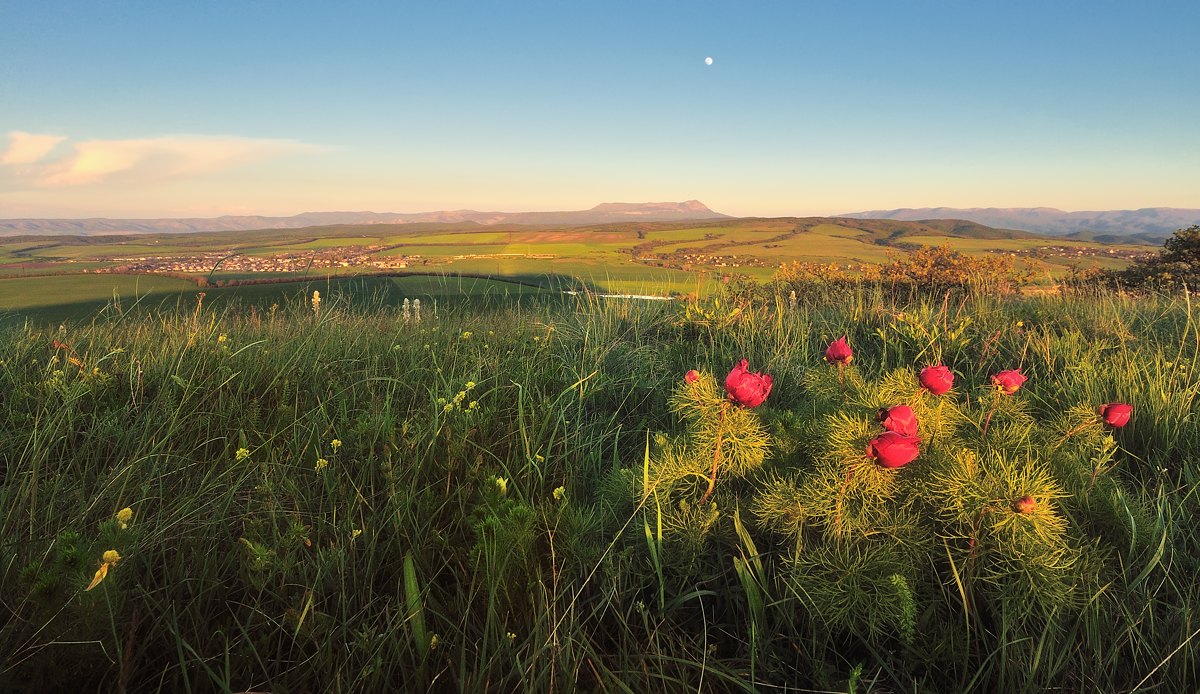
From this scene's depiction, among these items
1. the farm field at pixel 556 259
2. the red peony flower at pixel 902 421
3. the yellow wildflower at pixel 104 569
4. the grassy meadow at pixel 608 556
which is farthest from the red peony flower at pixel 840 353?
the farm field at pixel 556 259

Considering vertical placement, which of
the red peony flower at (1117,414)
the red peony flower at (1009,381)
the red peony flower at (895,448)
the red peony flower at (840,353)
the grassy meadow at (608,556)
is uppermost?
the red peony flower at (840,353)

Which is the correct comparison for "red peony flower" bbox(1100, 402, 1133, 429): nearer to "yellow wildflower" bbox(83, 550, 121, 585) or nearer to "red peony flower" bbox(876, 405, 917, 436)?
"red peony flower" bbox(876, 405, 917, 436)

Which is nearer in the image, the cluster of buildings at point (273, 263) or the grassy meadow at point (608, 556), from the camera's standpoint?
the grassy meadow at point (608, 556)

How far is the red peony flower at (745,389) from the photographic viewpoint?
1.62 meters

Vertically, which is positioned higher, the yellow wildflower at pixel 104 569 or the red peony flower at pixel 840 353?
the red peony flower at pixel 840 353

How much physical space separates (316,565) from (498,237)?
59.3 meters

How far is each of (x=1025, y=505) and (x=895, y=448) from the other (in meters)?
0.39

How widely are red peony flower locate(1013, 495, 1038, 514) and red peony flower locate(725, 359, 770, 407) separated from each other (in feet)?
2.17

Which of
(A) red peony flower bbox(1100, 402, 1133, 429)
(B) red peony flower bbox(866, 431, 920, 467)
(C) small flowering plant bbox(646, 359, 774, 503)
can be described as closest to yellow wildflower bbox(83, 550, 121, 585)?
(C) small flowering plant bbox(646, 359, 774, 503)

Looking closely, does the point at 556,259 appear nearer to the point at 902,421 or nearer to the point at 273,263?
the point at 273,263

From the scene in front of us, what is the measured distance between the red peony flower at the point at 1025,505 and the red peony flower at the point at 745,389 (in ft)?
2.17

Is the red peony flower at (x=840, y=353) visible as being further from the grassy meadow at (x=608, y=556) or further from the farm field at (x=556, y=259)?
the farm field at (x=556, y=259)

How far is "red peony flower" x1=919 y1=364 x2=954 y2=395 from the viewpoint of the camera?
1.62m

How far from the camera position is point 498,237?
58.9m
